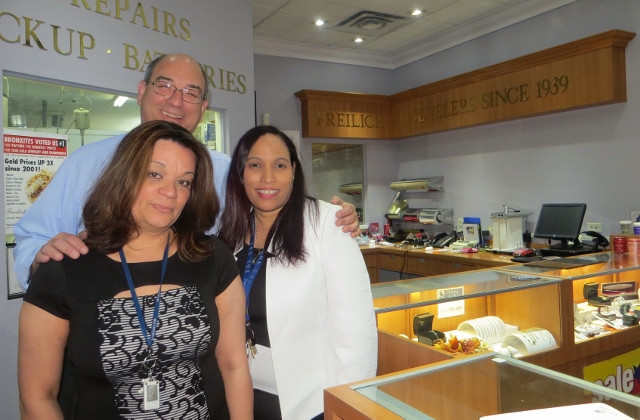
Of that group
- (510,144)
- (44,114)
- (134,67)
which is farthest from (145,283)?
(510,144)

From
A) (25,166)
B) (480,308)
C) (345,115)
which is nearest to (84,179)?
(25,166)

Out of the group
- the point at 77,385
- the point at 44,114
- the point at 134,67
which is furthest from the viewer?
the point at 134,67

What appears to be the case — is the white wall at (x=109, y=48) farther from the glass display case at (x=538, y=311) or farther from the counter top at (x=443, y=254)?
the counter top at (x=443, y=254)

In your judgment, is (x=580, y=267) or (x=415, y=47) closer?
(x=580, y=267)

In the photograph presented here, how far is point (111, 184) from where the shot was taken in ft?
3.84

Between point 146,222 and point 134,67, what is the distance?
6.39ft

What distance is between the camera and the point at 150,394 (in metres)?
1.12

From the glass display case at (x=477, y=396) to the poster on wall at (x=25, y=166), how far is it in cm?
194

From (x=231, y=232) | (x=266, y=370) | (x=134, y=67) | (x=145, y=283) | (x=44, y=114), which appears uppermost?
(x=134, y=67)

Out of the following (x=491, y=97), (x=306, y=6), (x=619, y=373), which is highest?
(x=306, y=6)

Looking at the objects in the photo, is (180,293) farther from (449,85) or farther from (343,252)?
(449,85)

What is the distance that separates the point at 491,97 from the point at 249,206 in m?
3.80

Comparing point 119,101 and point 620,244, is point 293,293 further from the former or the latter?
point 620,244

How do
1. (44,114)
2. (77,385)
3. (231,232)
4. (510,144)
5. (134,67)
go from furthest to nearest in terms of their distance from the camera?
(510,144)
(134,67)
(44,114)
(231,232)
(77,385)
